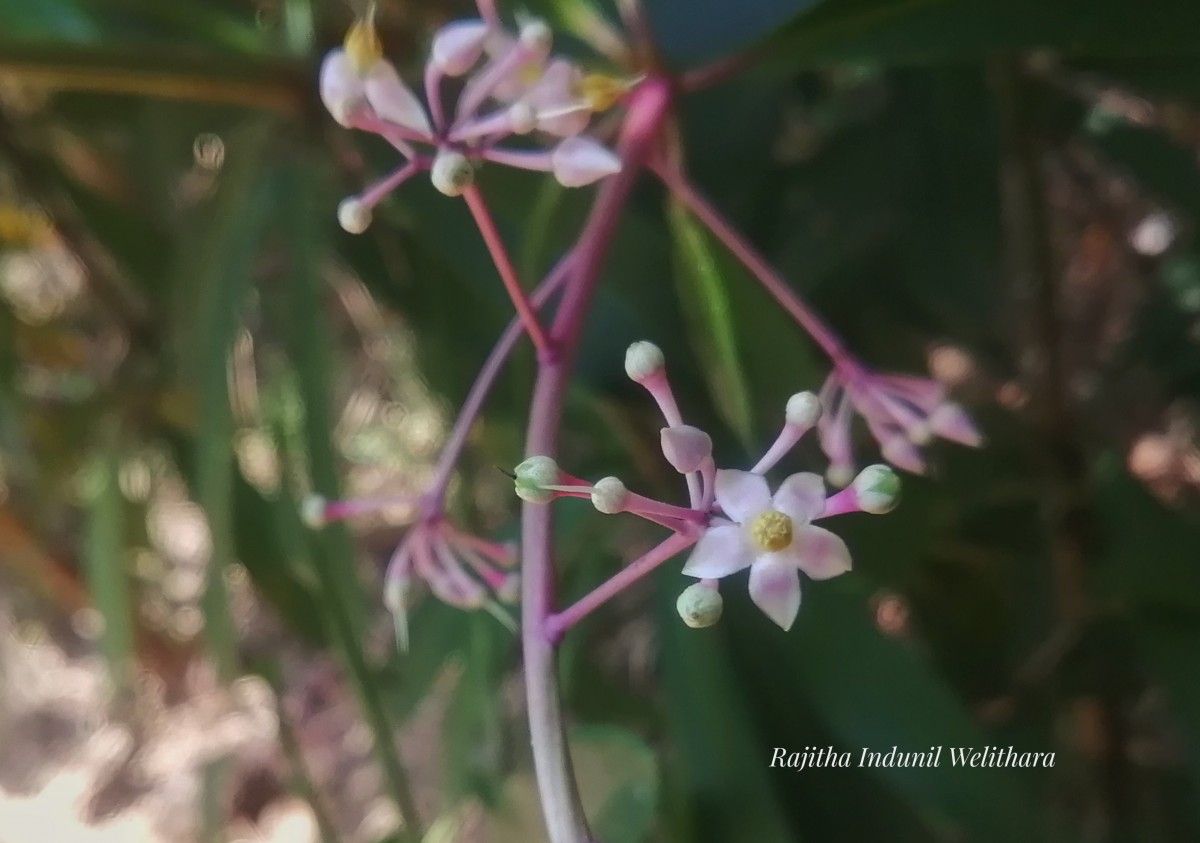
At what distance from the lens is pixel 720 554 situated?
192mm

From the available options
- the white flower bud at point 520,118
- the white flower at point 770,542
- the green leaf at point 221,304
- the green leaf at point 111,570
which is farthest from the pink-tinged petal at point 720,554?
the green leaf at point 111,570

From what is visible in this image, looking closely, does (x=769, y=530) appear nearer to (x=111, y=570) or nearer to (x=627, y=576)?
(x=627, y=576)

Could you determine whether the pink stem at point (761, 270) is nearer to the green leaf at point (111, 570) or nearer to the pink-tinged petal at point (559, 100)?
the pink-tinged petal at point (559, 100)

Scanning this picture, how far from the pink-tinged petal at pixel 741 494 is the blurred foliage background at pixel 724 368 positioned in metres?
0.15

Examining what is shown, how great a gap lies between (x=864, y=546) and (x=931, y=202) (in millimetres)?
188

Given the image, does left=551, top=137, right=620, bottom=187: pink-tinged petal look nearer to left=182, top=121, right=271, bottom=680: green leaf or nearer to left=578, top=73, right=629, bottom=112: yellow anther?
left=578, top=73, right=629, bottom=112: yellow anther

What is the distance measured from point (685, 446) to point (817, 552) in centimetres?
4

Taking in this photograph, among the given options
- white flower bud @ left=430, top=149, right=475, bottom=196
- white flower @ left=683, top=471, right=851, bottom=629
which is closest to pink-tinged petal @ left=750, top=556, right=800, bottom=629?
white flower @ left=683, top=471, right=851, bottom=629

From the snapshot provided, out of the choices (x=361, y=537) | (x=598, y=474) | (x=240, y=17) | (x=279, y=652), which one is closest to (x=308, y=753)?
(x=279, y=652)

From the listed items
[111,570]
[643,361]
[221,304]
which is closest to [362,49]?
[643,361]

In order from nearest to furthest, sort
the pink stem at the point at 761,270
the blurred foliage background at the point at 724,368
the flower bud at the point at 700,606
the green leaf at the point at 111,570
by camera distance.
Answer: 1. the flower bud at the point at 700,606
2. the pink stem at the point at 761,270
3. the blurred foliage background at the point at 724,368
4. the green leaf at the point at 111,570

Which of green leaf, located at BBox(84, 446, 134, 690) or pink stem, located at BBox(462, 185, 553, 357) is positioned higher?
green leaf, located at BBox(84, 446, 134, 690)

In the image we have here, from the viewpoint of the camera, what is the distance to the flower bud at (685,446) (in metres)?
0.19

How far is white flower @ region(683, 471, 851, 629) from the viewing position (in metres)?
0.19
